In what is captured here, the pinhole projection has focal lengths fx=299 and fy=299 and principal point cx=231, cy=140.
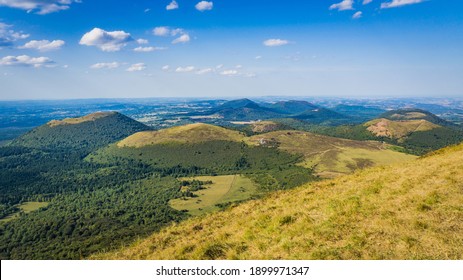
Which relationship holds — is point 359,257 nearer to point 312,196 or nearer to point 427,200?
point 427,200

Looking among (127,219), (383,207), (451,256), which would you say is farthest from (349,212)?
(127,219)

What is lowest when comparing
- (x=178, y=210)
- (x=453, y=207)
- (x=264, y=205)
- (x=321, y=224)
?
(x=178, y=210)

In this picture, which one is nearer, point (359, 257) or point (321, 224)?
point (359, 257)

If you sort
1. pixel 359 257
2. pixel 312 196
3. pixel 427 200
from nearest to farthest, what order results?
1. pixel 359 257
2. pixel 427 200
3. pixel 312 196

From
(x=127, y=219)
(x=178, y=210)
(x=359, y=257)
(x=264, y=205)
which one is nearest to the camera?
(x=359, y=257)
